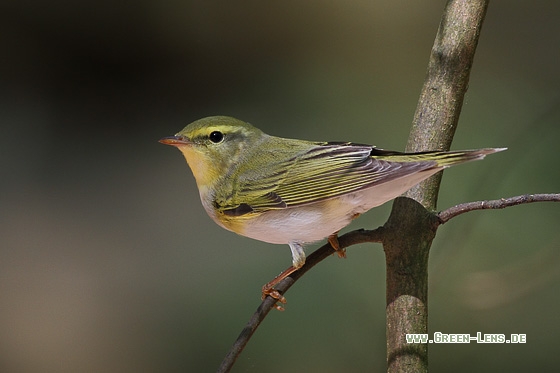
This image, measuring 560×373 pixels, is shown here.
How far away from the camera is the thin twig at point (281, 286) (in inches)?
65.2

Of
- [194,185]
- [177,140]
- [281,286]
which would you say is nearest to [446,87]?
[281,286]

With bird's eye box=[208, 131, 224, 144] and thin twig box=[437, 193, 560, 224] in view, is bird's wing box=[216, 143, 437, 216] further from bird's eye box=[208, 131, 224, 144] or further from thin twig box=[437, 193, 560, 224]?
thin twig box=[437, 193, 560, 224]

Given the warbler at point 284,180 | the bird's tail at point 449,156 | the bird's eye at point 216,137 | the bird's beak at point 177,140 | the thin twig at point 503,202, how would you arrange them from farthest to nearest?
the bird's eye at point 216,137, the bird's beak at point 177,140, the warbler at point 284,180, the bird's tail at point 449,156, the thin twig at point 503,202

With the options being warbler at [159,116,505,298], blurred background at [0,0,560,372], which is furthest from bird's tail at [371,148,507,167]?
blurred background at [0,0,560,372]

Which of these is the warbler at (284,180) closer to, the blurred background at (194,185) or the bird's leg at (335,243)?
the bird's leg at (335,243)

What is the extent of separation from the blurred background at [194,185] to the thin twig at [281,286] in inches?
51.9

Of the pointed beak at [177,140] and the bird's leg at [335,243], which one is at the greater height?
the pointed beak at [177,140]

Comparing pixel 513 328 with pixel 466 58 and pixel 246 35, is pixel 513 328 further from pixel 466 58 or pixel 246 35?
pixel 246 35

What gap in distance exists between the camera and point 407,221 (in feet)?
6.09

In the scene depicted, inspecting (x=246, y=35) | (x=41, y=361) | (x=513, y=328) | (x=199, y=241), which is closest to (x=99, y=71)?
(x=246, y=35)

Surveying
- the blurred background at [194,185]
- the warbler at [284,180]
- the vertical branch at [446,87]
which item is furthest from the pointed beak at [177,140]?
the blurred background at [194,185]

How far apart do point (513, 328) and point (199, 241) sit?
2.26m

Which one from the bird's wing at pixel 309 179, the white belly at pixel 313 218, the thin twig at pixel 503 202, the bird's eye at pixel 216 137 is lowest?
the thin twig at pixel 503 202

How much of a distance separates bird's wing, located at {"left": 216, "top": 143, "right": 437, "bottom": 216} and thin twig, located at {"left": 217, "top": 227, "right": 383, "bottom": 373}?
184mm
